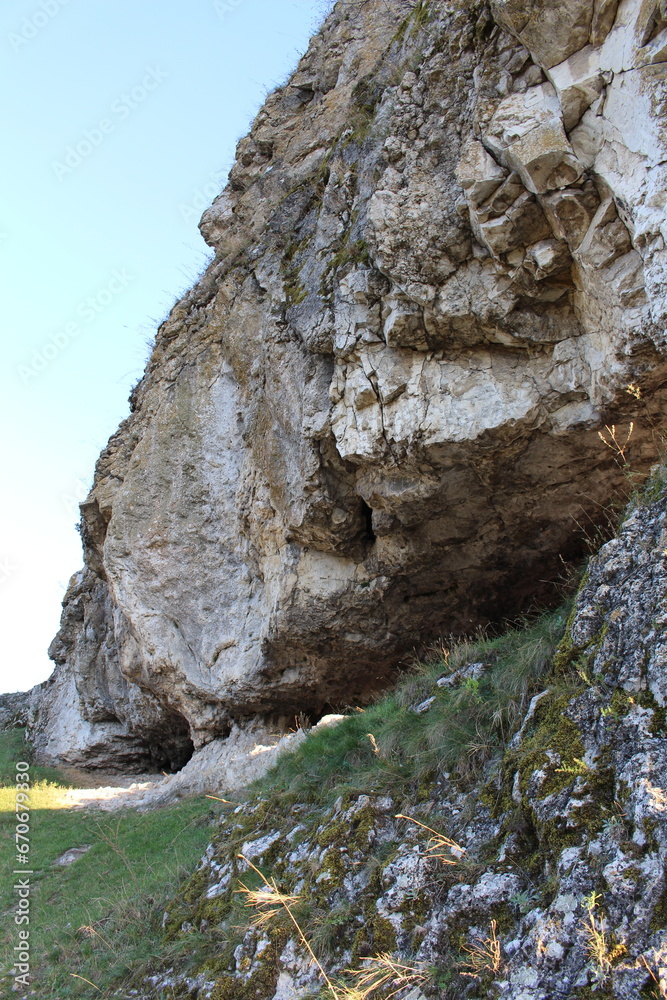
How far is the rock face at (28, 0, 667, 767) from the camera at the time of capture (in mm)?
6039

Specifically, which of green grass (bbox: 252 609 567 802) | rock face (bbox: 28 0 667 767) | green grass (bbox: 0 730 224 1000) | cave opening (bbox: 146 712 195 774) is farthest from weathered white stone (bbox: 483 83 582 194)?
cave opening (bbox: 146 712 195 774)

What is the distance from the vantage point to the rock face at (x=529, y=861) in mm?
2707

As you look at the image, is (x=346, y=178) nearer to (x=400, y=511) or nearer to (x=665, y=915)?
(x=400, y=511)

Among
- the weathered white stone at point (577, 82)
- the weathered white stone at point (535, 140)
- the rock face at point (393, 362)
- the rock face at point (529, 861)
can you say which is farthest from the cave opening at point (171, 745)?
the weathered white stone at point (577, 82)

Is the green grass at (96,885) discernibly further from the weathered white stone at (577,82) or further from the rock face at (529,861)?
the weathered white stone at (577,82)

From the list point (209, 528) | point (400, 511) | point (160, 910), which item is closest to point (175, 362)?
point (209, 528)

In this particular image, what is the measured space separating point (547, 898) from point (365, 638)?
7.63 meters

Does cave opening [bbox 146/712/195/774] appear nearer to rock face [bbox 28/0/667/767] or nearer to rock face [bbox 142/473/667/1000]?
rock face [bbox 28/0/667/767]

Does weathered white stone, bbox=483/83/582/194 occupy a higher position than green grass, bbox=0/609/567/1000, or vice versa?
weathered white stone, bbox=483/83/582/194

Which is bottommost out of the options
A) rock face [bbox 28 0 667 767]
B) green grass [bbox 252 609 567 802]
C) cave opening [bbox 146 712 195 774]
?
cave opening [bbox 146 712 195 774]

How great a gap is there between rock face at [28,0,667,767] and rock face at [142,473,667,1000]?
8.46 ft

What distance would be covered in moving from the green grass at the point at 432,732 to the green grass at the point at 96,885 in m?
1.58

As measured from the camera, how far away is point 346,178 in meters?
9.19

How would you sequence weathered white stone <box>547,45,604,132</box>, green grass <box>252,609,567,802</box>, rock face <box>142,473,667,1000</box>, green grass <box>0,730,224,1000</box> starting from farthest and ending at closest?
weathered white stone <box>547,45,604,132</box> < green grass <box>0,730,224,1000</box> < green grass <box>252,609,567,802</box> < rock face <box>142,473,667,1000</box>
